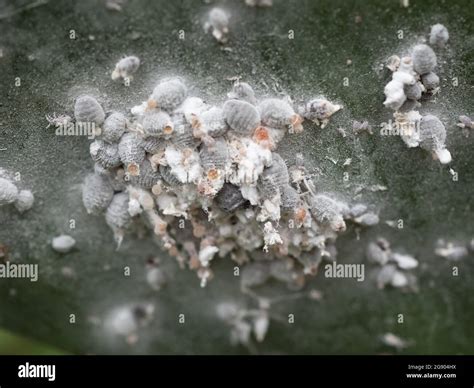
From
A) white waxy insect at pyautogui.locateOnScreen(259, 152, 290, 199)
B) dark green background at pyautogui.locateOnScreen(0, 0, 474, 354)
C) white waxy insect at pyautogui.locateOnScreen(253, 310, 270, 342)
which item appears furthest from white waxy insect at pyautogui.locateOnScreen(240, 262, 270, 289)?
white waxy insect at pyautogui.locateOnScreen(259, 152, 290, 199)

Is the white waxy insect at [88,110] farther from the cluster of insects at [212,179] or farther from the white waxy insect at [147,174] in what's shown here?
the white waxy insect at [147,174]

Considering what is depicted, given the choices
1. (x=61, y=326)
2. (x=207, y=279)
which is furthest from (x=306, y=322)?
(x=61, y=326)

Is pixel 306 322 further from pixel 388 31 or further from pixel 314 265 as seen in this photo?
pixel 388 31

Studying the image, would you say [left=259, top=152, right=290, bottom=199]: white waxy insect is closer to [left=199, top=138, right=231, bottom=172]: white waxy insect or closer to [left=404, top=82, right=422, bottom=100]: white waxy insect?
[left=199, top=138, right=231, bottom=172]: white waxy insect

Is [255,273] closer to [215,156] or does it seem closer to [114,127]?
[215,156]

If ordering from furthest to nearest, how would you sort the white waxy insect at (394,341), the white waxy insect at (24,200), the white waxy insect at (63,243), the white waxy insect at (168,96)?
1. the white waxy insect at (394,341)
2. the white waxy insect at (63,243)
3. the white waxy insect at (24,200)
4. the white waxy insect at (168,96)

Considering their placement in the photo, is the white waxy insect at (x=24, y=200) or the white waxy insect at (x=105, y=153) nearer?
the white waxy insect at (x=105, y=153)

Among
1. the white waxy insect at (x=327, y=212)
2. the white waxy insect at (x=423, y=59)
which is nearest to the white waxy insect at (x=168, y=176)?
the white waxy insect at (x=327, y=212)

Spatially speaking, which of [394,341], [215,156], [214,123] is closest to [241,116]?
[214,123]

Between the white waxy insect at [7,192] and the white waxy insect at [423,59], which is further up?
the white waxy insect at [423,59]
